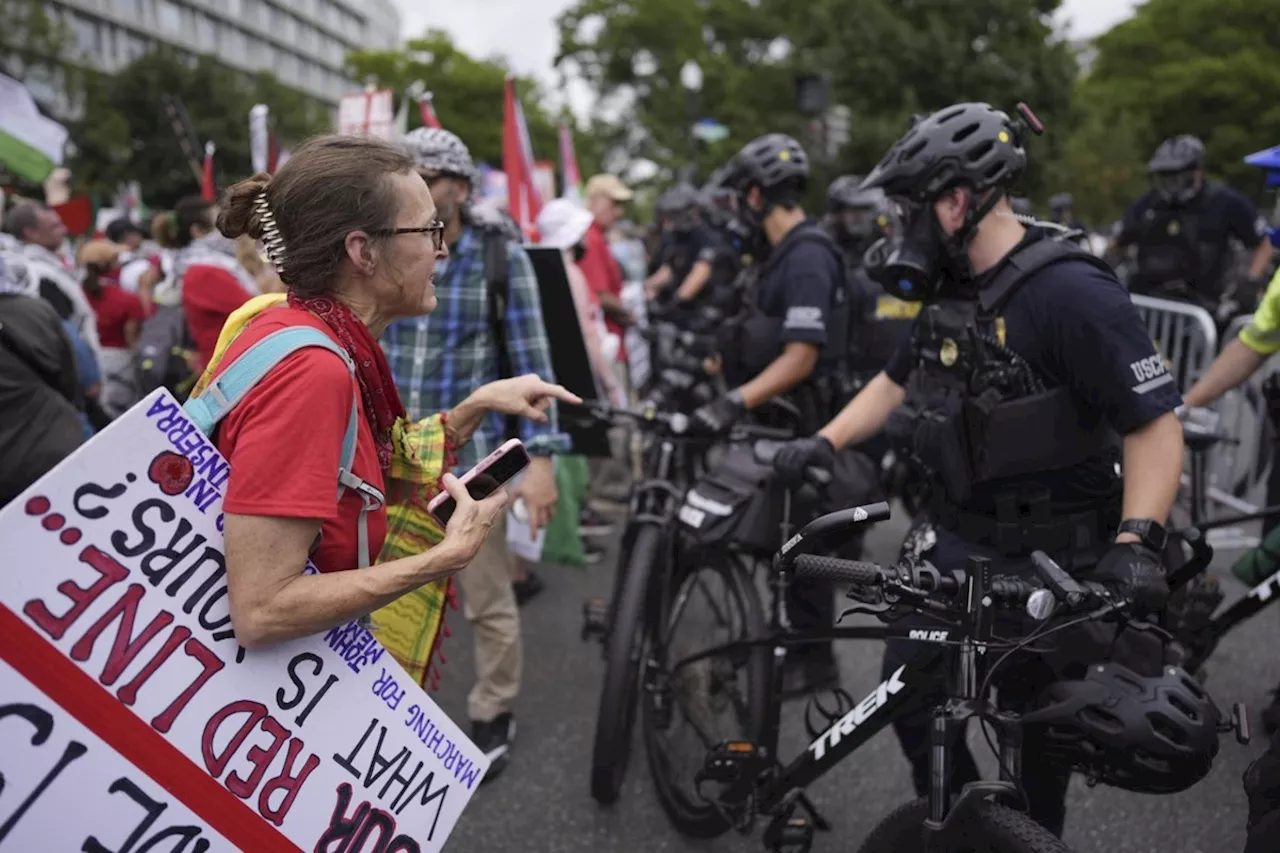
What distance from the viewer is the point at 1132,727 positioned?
71.4 inches

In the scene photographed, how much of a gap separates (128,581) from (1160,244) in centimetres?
776

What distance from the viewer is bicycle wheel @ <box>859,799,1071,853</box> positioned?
1749mm

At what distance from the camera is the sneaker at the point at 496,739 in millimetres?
3648

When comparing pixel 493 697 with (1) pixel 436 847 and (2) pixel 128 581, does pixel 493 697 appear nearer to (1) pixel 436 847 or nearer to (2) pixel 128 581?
(1) pixel 436 847

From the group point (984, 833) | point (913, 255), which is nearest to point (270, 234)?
point (913, 255)

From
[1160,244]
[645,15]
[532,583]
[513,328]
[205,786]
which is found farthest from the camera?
[645,15]

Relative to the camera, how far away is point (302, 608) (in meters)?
1.56

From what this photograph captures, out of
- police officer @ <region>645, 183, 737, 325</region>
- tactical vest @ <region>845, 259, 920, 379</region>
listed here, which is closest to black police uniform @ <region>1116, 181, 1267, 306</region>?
police officer @ <region>645, 183, 737, 325</region>

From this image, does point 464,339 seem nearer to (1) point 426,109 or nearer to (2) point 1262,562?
(2) point 1262,562

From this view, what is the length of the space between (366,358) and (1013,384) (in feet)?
4.74

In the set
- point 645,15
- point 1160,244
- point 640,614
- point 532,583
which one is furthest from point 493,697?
point 645,15

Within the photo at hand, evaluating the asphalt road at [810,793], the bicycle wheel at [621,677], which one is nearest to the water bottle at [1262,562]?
the asphalt road at [810,793]

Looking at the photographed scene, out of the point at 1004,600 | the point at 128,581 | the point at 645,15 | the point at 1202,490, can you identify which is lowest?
the point at 1202,490

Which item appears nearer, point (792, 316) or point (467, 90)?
point (792, 316)
